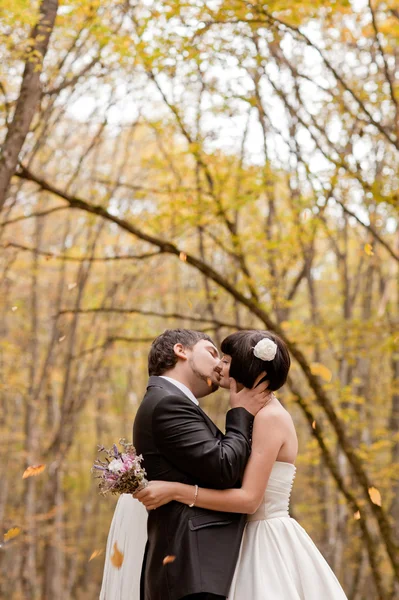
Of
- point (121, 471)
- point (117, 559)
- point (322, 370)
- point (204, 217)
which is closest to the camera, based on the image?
point (121, 471)

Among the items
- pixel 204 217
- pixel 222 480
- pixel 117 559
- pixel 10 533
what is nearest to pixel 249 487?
pixel 222 480

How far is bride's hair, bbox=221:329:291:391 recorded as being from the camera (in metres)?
2.90

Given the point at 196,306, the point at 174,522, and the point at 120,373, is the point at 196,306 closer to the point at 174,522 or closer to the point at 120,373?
the point at 120,373

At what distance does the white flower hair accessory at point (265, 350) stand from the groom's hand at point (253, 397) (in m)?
0.11

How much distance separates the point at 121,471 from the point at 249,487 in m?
0.51

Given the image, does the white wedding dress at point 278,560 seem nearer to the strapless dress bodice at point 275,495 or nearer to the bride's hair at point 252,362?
the strapless dress bodice at point 275,495

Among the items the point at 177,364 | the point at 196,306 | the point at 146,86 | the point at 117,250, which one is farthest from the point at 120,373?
the point at 177,364

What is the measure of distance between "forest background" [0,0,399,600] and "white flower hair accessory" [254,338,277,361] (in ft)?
6.10

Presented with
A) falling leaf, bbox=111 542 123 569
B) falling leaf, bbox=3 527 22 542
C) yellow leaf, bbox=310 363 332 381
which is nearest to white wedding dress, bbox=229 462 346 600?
falling leaf, bbox=111 542 123 569

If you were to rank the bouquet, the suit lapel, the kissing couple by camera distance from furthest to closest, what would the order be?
the suit lapel
the kissing couple
the bouquet

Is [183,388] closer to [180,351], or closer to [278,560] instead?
[180,351]

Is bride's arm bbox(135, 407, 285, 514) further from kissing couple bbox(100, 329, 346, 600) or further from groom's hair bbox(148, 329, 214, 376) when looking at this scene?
groom's hair bbox(148, 329, 214, 376)

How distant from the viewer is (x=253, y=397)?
2.91 meters

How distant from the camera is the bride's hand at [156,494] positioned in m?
2.65
